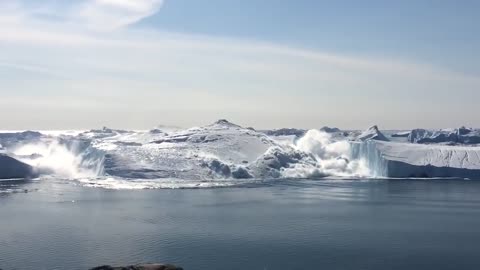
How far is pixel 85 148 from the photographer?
84188mm

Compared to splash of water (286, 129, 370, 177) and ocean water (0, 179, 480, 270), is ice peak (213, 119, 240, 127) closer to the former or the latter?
splash of water (286, 129, 370, 177)

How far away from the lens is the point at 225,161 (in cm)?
7419

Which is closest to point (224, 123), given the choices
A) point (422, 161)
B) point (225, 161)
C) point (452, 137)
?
point (225, 161)

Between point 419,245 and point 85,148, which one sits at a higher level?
point 85,148

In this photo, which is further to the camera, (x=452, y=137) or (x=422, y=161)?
(x=452, y=137)

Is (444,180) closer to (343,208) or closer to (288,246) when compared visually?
(343,208)

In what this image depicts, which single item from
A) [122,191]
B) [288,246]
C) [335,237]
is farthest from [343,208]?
[122,191]

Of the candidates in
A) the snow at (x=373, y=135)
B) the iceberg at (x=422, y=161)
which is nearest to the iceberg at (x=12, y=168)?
the iceberg at (x=422, y=161)

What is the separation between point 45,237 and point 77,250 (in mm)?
4823

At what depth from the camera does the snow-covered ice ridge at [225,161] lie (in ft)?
232

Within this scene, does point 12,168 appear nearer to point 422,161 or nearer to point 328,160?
point 328,160

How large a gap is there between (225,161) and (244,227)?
34.0m

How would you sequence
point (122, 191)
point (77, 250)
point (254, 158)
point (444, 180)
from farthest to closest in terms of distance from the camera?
1. point (254, 158)
2. point (444, 180)
3. point (122, 191)
4. point (77, 250)

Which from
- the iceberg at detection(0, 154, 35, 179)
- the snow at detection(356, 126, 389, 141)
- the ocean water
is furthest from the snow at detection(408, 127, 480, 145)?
the iceberg at detection(0, 154, 35, 179)
